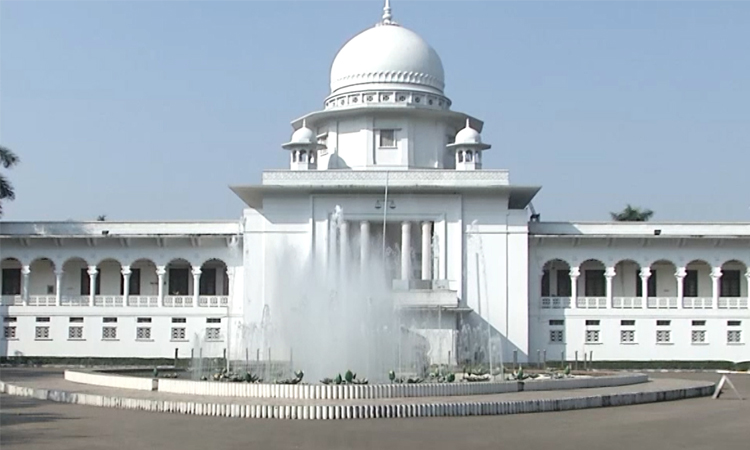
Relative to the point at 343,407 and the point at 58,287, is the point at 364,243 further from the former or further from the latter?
the point at 343,407

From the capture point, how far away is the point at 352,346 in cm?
2725

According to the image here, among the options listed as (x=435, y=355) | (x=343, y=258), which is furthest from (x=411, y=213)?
(x=435, y=355)

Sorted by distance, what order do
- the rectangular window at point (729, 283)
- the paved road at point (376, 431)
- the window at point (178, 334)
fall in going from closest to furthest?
the paved road at point (376, 431), the window at point (178, 334), the rectangular window at point (729, 283)

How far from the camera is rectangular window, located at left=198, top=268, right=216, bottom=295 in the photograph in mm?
49938

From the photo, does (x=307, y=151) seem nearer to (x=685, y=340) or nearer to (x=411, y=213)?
(x=411, y=213)

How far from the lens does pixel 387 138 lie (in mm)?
48688

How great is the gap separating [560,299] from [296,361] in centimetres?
2097

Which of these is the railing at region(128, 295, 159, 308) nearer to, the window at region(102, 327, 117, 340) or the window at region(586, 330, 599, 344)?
the window at region(102, 327, 117, 340)

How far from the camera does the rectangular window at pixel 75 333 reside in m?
47.0

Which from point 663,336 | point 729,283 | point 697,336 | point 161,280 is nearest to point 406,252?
point 161,280

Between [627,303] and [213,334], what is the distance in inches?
749

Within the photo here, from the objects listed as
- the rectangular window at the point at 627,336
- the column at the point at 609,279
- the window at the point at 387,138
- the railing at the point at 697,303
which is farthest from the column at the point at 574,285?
the window at the point at 387,138

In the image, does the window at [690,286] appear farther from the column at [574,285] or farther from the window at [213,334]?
the window at [213,334]

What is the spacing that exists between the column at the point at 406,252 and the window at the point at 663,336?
1173 cm
